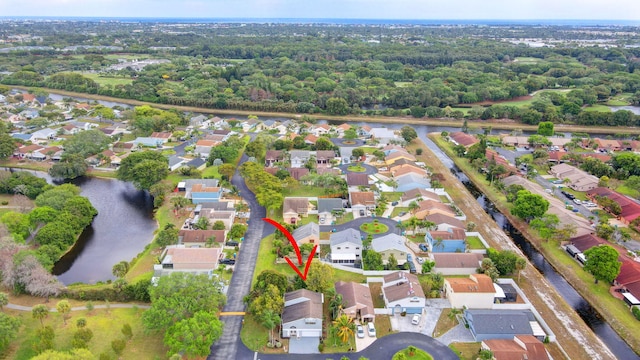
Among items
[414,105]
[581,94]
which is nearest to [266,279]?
[414,105]

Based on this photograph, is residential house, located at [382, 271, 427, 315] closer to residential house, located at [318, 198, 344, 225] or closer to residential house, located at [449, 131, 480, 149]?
residential house, located at [318, 198, 344, 225]

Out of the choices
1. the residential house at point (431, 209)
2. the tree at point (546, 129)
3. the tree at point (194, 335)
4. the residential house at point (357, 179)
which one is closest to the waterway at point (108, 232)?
the tree at point (194, 335)

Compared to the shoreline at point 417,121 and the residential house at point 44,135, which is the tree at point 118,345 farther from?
the shoreline at point 417,121

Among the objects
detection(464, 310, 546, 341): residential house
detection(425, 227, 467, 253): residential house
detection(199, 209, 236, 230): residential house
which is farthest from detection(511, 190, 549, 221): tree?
detection(199, 209, 236, 230): residential house

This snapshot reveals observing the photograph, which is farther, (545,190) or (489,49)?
(489,49)

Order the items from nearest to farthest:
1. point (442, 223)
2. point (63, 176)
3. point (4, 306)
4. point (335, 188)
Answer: point (4, 306), point (442, 223), point (335, 188), point (63, 176)

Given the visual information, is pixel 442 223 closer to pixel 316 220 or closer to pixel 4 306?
pixel 316 220
